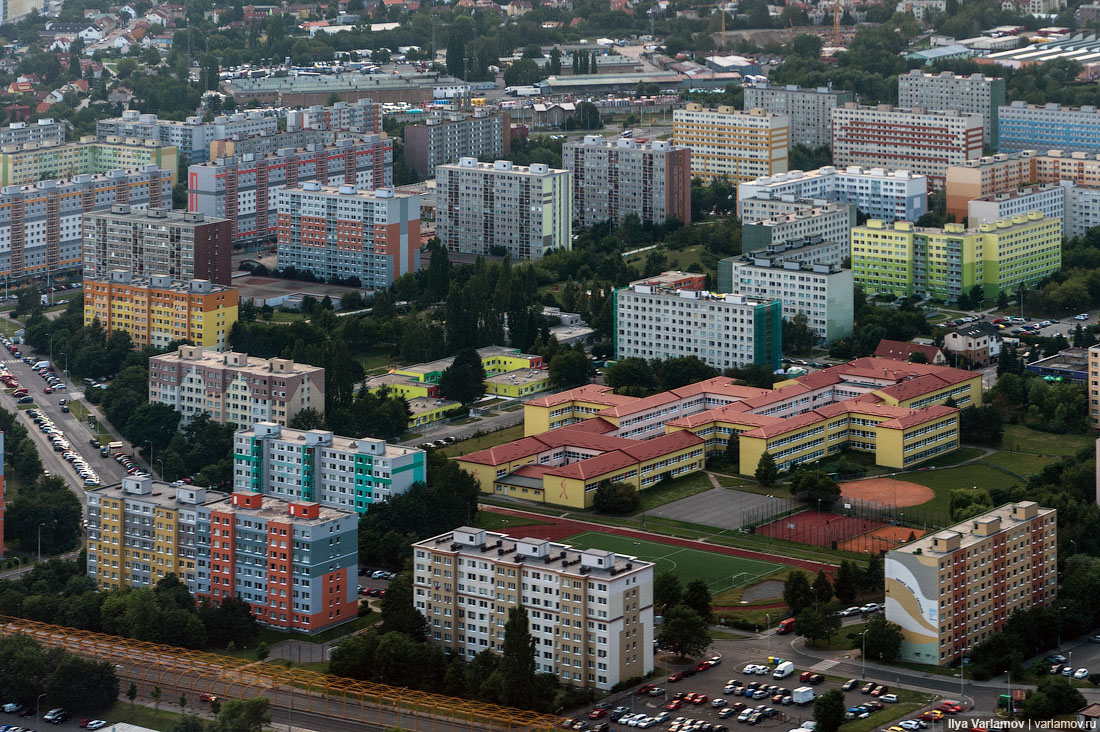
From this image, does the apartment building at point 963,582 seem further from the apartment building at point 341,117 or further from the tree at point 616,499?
the apartment building at point 341,117

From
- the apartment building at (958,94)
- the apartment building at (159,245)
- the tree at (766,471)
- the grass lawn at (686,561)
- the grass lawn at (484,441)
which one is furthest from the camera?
the apartment building at (958,94)

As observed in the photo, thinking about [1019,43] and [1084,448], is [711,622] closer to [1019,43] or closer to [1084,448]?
[1084,448]

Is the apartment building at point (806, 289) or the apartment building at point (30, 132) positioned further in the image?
the apartment building at point (30, 132)

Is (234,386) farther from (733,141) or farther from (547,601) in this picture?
(733,141)

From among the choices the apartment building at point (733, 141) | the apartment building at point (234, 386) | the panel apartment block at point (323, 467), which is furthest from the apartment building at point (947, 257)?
the panel apartment block at point (323, 467)

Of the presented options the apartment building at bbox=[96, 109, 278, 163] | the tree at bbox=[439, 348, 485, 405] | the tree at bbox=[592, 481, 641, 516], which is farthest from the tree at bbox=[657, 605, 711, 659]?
the apartment building at bbox=[96, 109, 278, 163]
